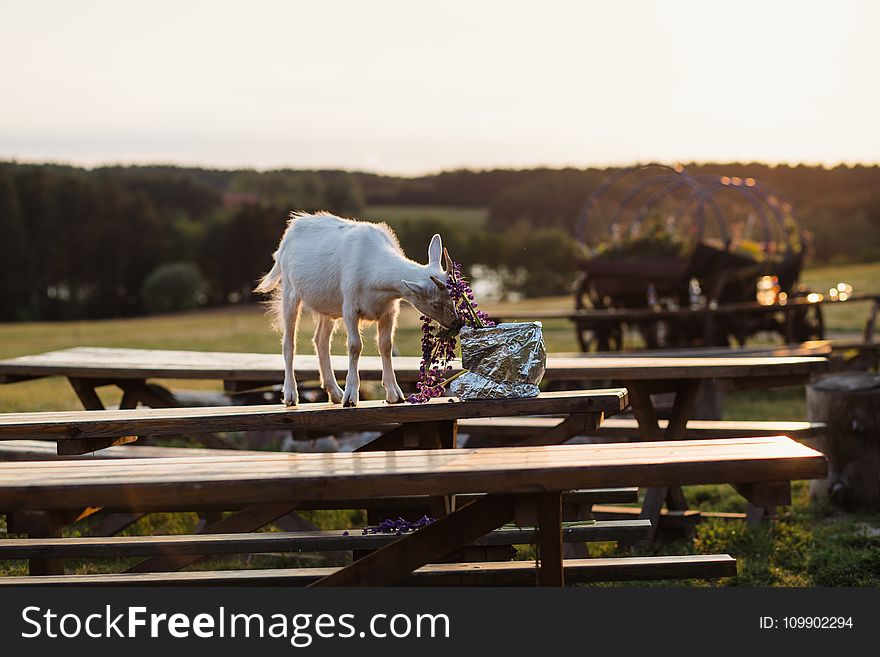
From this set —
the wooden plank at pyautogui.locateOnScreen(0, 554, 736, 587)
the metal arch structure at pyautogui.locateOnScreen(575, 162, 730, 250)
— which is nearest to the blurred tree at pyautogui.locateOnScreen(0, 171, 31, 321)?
the metal arch structure at pyautogui.locateOnScreen(575, 162, 730, 250)

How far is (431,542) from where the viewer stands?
3.12 meters

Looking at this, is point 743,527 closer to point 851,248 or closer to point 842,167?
point 851,248

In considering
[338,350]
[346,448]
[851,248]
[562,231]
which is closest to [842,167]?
[851,248]

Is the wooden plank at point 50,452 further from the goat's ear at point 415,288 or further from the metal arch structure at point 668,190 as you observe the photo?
the metal arch structure at point 668,190

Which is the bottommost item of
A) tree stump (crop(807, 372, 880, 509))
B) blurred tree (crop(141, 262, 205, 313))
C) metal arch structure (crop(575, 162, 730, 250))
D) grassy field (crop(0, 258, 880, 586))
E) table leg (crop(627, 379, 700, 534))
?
blurred tree (crop(141, 262, 205, 313))

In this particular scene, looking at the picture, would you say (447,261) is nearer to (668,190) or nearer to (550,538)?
(550,538)

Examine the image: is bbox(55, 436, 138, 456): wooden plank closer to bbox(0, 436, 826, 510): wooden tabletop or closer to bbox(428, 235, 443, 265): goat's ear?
bbox(0, 436, 826, 510): wooden tabletop

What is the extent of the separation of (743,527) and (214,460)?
3902mm

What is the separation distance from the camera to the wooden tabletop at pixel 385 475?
2799 mm

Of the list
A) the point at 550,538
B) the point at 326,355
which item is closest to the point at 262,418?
the point at 326,355

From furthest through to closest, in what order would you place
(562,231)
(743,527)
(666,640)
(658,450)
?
1. (562,231)
2. (743,527)
3. (666,640)
4. (658,450)

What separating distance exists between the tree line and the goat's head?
35872mm

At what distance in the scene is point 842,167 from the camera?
40.3 meters

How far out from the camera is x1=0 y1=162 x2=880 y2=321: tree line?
1683 inches
